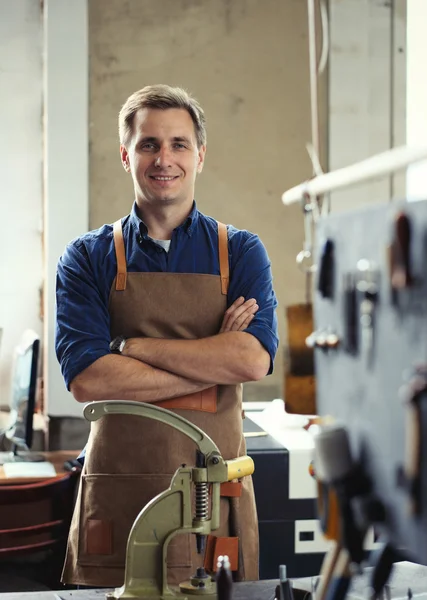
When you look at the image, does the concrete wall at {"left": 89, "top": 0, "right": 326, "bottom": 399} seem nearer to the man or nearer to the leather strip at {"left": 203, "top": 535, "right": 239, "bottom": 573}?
the man

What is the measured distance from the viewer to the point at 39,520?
10.5ft

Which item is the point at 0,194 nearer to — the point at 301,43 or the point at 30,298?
the point at 30,298

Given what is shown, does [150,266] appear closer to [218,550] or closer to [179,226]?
[179,226]

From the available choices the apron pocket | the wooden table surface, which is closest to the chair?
the wooden table surface

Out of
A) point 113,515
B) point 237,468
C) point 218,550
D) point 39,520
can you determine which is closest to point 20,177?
point 39,520

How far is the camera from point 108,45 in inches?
152

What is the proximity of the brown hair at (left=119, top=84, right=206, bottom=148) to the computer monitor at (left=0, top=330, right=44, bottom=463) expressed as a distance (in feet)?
4.17

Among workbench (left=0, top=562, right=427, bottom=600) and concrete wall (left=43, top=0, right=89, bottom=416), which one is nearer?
workbench (left=0, top=562, right=427, bottom=600)

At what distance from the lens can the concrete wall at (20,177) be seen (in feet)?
13.1

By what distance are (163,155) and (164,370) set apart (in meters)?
0.54

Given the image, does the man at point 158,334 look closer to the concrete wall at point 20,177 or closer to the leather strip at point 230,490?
the leather strip at point 230,490

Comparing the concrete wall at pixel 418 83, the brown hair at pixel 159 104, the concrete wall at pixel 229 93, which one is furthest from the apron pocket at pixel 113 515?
the concrete wall at pixel 229 93

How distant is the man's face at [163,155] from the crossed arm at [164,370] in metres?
0.38

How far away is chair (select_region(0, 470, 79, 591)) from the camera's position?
10.4 ft
